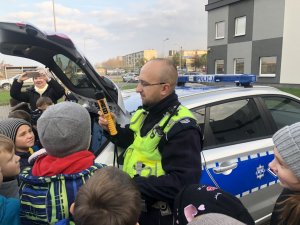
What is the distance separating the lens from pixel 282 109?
11.1 ft

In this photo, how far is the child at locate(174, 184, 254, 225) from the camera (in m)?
1.14

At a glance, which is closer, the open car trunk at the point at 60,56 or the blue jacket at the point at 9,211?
the blue jacket at the point at 9,211

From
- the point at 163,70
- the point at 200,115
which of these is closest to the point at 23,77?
the point at 200,115

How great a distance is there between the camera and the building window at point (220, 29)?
24141mm

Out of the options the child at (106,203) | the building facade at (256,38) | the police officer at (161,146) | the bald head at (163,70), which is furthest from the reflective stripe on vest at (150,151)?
the building facade at (256,38)

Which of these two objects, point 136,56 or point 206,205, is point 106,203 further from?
point 136,56

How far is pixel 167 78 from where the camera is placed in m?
2.03

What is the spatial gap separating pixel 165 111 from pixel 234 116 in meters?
1.22

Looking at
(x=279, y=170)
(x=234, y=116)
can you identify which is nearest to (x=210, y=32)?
(x=234, y=116)

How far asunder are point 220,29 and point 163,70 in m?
24.0

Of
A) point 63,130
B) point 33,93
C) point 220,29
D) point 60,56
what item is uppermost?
point 220,29

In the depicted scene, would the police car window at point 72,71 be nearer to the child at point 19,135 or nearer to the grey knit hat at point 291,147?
the child at point 19,135

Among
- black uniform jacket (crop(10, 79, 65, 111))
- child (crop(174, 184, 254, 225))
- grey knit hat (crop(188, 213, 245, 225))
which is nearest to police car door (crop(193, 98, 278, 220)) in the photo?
child (crop(174, 184, 254, 225))

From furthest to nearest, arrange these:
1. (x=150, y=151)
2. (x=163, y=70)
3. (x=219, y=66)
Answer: (x=219, y=66)
(x=163, y=70)
(x=150, y=151)
